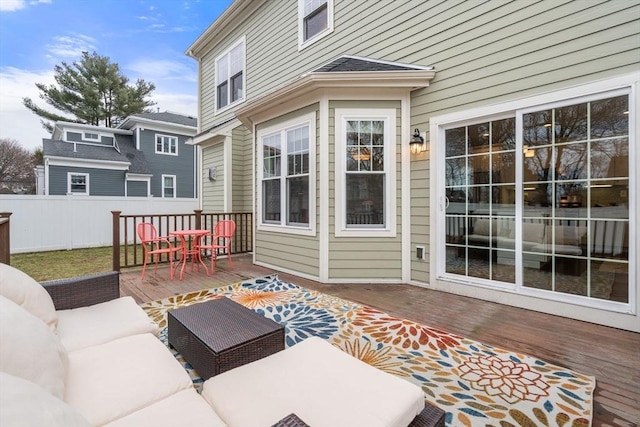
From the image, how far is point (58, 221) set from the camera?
27.9 feet

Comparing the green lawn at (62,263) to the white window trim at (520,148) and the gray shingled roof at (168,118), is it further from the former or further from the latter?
the gray shingled roof at (168,118)

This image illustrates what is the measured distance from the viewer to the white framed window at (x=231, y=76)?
8336 mm

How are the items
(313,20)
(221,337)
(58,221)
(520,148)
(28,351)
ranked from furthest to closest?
(58,221) < (313,20) < (520,148) < (221,337) < (28,351)

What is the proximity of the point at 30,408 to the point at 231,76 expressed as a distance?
933cm

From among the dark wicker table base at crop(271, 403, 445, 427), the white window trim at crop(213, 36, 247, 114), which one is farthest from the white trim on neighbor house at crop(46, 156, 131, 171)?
the dark wicker table base at crop(271, 403, 445, 427)

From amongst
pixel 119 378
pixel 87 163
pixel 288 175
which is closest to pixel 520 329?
Answer: pixel 119 378

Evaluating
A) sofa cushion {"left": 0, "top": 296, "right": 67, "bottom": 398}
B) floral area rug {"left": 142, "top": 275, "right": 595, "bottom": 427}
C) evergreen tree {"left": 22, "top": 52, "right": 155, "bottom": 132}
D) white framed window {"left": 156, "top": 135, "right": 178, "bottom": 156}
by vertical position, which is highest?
evergreen tree {"left": 22, "top": 52, "right": 155, "bottom": 132}

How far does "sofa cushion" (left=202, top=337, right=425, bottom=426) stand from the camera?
3.98 feet

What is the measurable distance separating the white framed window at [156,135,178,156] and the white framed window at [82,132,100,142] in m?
2.77

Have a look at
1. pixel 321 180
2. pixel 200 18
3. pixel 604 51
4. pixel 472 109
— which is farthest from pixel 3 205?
pixel 200 18

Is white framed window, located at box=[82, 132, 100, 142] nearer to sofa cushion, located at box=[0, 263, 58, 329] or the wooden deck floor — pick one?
the wooden deck floor

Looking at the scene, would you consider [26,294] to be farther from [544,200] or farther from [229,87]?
[229,87]

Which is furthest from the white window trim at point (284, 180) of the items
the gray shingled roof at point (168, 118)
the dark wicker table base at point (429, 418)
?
the gray shingled roof at point (168, 118)

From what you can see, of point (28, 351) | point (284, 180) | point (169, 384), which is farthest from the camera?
point (284, 180)
